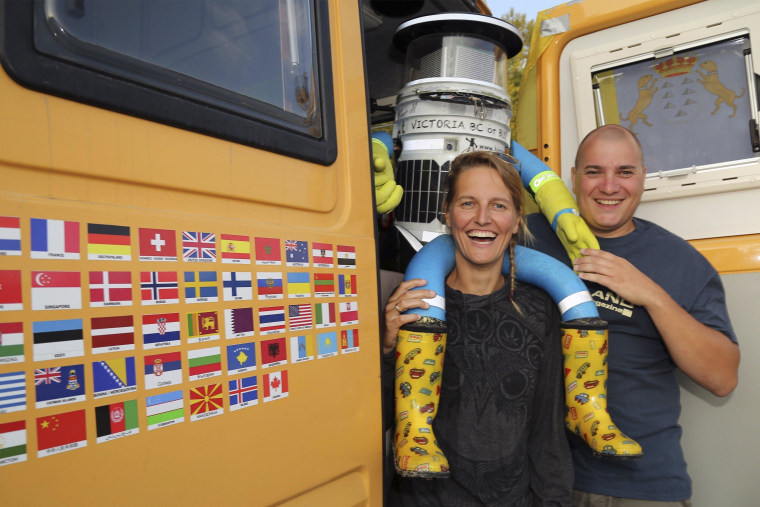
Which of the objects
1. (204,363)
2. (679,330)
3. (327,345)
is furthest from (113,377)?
(679,330)

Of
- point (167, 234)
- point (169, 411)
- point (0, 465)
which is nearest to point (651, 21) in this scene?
point (167, 234)

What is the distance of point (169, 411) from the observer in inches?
37.1

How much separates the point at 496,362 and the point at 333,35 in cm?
100

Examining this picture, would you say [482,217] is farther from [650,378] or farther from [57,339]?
[57,339]

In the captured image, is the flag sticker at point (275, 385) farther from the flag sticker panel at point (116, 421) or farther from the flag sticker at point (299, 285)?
the flag sticker panel at point (116, 421)

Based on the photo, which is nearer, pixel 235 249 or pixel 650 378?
pixel 235 249

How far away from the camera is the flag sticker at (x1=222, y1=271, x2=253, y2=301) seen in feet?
3.44

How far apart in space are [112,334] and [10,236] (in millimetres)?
206

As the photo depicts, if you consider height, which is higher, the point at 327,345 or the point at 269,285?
the point at 269,285

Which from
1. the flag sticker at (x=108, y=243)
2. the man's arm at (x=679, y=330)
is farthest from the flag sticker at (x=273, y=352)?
the man's arm at (x=679, y=330)

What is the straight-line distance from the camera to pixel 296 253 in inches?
47.3

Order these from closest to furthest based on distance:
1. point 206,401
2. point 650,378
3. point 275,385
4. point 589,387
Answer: point 206,401 < point 275,385 < point 589,387 < point 650,378

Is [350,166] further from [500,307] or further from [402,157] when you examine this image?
[402,157]

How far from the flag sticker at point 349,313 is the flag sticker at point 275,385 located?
0.73 ft
